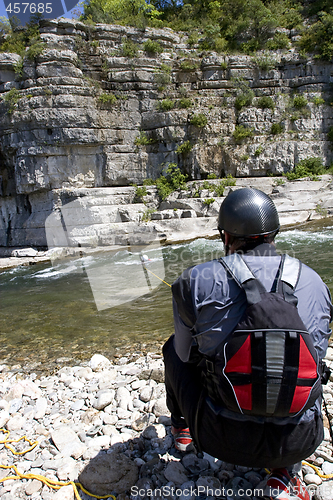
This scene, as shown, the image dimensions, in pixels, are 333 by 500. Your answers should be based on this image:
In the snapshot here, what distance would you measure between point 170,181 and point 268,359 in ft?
58.1

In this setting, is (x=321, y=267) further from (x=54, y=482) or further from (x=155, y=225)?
(x=155, y=225)

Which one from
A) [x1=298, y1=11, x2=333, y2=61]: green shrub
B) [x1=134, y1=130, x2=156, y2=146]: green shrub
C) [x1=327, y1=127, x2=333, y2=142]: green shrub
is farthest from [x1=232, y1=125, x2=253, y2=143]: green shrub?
[x1=298, y1=11, x2=333, y2=61]: green shrub

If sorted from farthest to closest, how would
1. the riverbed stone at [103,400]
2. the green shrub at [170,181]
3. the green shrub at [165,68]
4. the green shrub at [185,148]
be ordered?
the green shrub at [165,68]
the green shrub at [185,148]
the green shrub at [170,181]
the riverbed stone at [103,400]

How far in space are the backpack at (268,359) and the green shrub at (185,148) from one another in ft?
59.7

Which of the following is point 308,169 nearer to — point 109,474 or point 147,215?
point 147,215

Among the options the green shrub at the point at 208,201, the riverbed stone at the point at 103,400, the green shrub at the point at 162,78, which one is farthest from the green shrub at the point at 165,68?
the riverbed stone at the point at 103,400

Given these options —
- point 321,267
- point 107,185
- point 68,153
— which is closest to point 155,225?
point 107,185

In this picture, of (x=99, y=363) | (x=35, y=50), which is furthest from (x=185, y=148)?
(x=99, y=363)

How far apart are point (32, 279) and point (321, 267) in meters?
9.10

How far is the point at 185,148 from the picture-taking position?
18.3 m

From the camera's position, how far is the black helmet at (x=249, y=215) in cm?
155

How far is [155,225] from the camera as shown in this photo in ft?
47.1

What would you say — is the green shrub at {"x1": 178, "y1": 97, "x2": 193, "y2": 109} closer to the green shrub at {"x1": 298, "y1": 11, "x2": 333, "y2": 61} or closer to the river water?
the green shrub at {"x1": 298, "y1": 11, "x2": 333, "y2": 61}

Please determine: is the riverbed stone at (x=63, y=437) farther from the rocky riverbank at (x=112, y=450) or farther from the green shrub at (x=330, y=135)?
the green shrub at (x=330, y=135)
